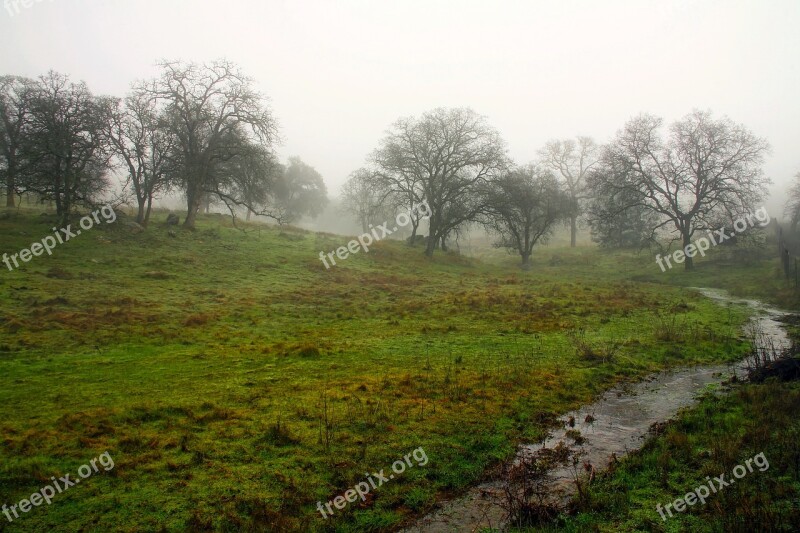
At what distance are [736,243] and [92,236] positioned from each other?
47882 mm

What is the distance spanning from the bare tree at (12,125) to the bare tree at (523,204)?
34442 mm

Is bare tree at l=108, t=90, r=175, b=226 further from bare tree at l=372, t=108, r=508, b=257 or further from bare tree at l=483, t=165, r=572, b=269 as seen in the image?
bare tree at l=483, t=165, r=572, b=269

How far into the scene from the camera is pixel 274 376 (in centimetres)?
1112

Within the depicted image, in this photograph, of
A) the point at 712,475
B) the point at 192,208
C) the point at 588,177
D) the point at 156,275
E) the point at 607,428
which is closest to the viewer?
the point at 712,475

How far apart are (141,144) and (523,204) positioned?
3189 cm

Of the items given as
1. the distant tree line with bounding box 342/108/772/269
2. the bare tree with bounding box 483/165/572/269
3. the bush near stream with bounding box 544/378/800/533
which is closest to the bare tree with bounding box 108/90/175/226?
the distant tree line with bounding box 342/108/772/269

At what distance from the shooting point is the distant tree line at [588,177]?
36094 millimetres

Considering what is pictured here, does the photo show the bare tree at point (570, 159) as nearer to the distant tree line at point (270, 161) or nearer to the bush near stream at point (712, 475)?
the distant tree line at point (270, 161)

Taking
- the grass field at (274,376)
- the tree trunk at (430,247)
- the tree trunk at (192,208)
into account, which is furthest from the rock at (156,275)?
the tree trunk at (430,247)

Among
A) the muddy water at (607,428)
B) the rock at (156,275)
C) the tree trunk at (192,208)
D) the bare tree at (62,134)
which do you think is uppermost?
the bare tree at (62,134)

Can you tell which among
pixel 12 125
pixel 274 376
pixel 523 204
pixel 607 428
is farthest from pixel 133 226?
pixel 523 204

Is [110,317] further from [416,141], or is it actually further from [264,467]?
[416,141]

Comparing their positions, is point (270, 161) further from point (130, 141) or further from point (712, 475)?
point (712, 475)

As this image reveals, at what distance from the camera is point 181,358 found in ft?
40.2
